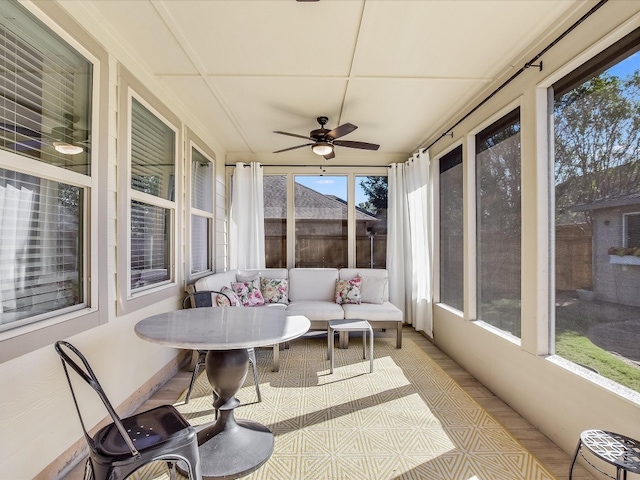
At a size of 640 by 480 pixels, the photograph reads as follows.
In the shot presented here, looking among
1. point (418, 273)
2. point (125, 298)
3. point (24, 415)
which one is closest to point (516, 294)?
point (418, 273)

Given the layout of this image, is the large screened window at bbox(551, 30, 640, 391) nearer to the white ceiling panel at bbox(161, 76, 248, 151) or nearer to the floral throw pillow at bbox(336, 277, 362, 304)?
the floral throw pillow at bbox(336, 277, 362, 304)

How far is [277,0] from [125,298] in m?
2.20

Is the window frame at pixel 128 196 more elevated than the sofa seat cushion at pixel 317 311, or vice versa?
the window frame at pixel 128 196

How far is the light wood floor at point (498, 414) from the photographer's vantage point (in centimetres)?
177

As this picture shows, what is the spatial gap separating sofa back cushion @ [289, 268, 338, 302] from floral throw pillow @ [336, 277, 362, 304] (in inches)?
8.8

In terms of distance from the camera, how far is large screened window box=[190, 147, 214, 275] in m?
3.81

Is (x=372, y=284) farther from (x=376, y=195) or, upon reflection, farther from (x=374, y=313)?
(x=376, y=195)

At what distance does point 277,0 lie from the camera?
1855mm

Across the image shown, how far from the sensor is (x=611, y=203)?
68.7 inches

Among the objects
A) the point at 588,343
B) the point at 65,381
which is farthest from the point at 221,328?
the point at 588,343

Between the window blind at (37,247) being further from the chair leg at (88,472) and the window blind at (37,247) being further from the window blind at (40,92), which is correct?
the chair leg at (88,472)

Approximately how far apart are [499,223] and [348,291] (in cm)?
208

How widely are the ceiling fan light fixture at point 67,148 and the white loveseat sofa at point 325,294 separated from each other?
173 cm

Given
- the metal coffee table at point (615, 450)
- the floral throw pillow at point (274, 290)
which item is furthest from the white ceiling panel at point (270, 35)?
the floral throw pillow at point (274, 290)
